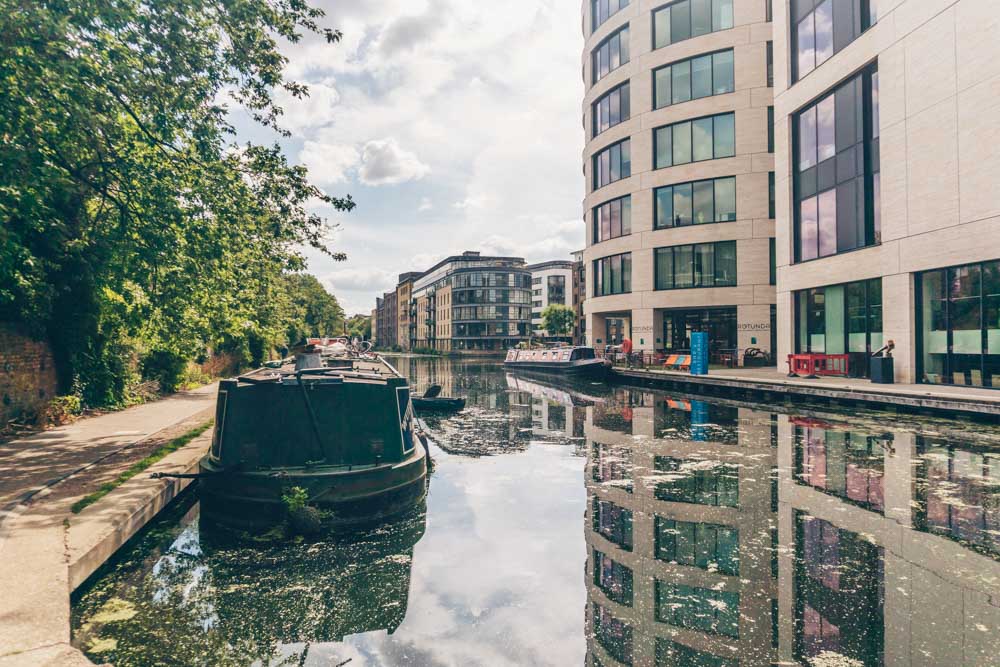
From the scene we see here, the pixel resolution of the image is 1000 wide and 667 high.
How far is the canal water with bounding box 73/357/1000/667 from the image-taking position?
412 centimetres

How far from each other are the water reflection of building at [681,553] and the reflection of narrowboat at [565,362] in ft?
60.4

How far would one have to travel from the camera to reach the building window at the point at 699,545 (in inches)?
215

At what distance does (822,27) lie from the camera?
23.0 metres

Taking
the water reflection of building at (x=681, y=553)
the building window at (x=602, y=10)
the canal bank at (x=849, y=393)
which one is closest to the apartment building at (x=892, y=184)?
the canal bank at (x=849, y=393)

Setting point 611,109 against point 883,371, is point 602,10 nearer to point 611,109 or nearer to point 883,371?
point 611,109

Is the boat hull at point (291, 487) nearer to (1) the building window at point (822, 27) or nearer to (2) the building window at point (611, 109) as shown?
(1) the building window at point (822, 27)

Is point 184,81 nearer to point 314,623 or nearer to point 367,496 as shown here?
point 367,496

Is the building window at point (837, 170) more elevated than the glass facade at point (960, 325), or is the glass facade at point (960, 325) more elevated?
the building window at point (837, 170)

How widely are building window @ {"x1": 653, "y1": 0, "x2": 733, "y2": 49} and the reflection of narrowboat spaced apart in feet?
63.3

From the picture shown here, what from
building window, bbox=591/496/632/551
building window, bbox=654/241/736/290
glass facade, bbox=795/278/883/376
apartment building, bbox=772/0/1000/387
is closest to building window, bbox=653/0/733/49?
apartment building, bbox=772/0/1000/387

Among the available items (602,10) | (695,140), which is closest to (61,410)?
(695,140)

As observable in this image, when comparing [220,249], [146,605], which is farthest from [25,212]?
[146,605]

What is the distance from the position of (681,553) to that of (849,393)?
13.7m

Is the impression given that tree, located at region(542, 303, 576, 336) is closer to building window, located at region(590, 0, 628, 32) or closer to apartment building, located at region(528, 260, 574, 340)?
apartment building, located at region(528, 260, 574, 340)
